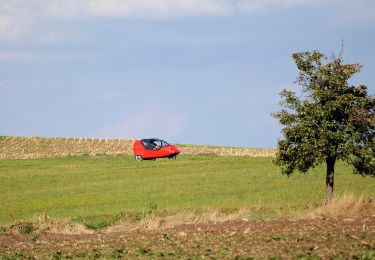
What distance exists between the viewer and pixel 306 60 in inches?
1090

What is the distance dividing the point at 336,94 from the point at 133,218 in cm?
975

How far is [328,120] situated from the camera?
27078 mm

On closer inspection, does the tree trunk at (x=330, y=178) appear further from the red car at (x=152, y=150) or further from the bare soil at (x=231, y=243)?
the red car at (x=152, y=150)

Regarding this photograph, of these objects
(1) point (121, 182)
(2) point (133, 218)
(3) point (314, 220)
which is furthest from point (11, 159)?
(3) point (314, 220)

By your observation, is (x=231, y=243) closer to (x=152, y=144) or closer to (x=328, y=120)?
(x=328, y=120)

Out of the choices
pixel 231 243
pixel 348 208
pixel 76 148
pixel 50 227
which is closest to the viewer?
pixel 231 243

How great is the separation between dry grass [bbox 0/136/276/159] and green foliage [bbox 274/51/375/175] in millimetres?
32561

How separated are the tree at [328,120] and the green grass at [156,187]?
258 centimetres

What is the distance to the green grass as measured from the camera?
98.4ft

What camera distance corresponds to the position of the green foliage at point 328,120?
2656 cm

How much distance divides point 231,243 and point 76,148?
59.8m

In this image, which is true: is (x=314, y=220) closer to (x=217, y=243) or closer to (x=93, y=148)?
(x=217, y=243)

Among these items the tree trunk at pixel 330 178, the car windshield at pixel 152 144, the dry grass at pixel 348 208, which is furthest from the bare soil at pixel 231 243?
the car windshield at pixel 152 144

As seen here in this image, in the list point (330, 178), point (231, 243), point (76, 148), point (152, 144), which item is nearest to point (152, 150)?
point (152, 144)
